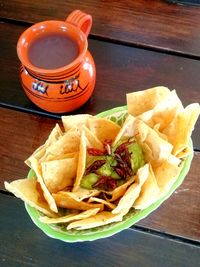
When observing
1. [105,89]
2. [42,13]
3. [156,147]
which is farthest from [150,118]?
[42,13]

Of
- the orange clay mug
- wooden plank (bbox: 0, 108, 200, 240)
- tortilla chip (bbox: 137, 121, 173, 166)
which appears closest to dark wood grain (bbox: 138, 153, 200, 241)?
wooden plank (bbox: 0, 108, 200, 240)

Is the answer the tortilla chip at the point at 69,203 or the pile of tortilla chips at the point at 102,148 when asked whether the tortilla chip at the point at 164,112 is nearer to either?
the pile of tortilla chips at the point at 102,148

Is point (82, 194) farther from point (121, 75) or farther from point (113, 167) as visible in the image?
point (121, 75)

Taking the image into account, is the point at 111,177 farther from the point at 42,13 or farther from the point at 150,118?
the point at 42,13

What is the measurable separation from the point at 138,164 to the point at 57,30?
28 centimetres

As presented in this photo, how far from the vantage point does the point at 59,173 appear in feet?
2.52

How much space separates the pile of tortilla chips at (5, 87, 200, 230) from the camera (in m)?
0.74

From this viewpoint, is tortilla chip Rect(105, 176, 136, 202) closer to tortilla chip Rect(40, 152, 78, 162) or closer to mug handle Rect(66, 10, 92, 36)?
tortilla chip Rect(40, 152, 78, 162)

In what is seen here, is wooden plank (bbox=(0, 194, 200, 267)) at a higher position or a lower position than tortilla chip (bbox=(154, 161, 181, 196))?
lower

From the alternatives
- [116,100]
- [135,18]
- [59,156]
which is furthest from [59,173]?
[135,18]

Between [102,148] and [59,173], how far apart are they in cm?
8

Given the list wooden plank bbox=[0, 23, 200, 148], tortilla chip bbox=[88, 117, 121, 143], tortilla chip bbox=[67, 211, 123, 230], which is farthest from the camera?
wooden plank bbox=[0, 23, 200, 148]

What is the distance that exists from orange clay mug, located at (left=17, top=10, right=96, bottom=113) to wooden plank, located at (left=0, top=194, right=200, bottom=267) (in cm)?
22

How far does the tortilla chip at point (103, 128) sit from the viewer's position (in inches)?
32.3
